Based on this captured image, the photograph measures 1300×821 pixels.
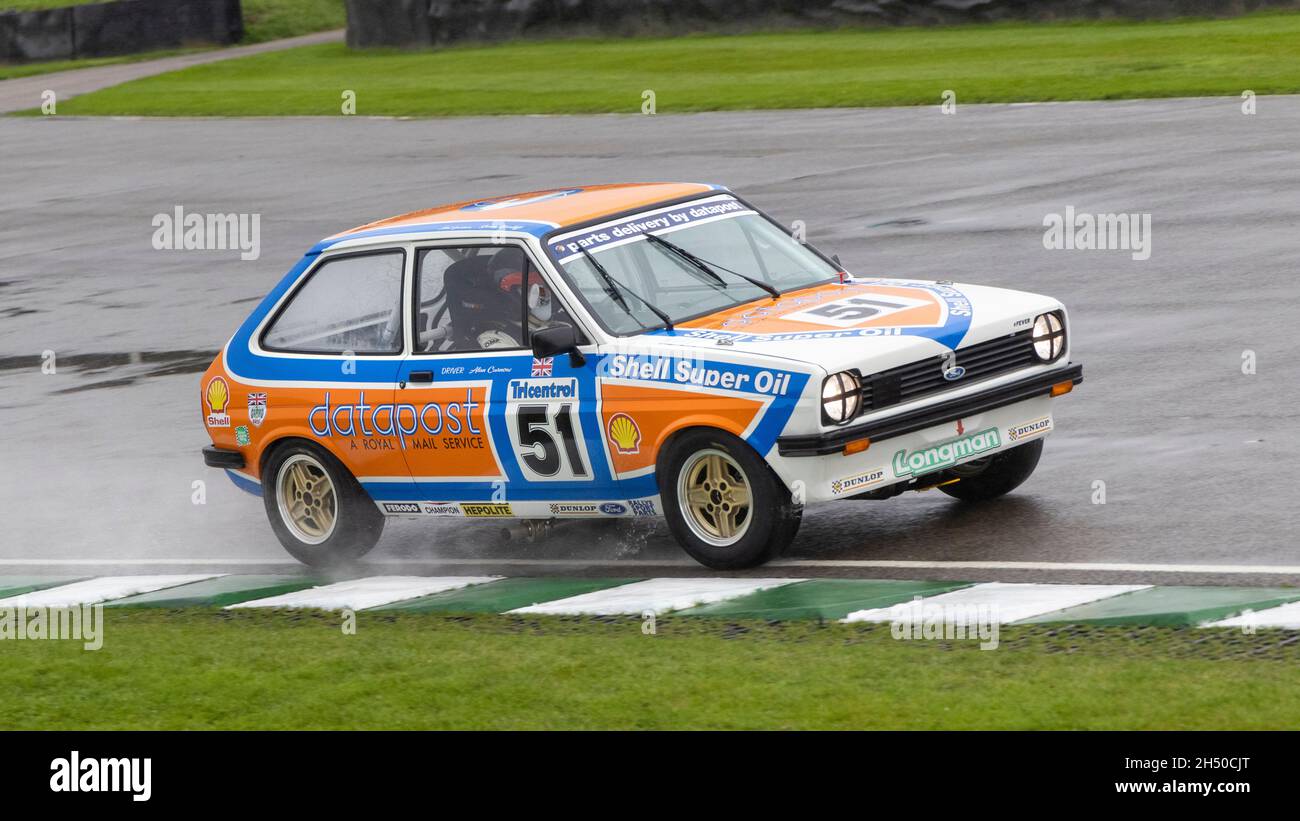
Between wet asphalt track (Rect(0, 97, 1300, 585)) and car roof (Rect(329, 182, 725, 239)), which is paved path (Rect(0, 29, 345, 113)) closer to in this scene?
wet asphalt track (Rect(0, 97, 1300, 585))

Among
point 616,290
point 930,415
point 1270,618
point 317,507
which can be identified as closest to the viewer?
point 1270,618

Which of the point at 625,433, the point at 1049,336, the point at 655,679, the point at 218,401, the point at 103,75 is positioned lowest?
the point at 655,679

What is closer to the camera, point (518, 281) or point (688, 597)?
point (688, 597)

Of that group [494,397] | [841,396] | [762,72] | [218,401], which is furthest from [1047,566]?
[762,72]

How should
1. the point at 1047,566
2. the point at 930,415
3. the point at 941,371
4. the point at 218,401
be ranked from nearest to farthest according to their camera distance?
1. the point at 1047,566
2. the point at 930,415
3. the point at 941,371
4. the point at 218,401

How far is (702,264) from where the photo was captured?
988 cm

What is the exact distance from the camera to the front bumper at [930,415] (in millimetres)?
8633

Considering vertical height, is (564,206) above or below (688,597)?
above

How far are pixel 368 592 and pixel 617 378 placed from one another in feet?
5.17

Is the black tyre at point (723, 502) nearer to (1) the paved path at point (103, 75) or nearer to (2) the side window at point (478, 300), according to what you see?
(2) the side window at point (478, 300)

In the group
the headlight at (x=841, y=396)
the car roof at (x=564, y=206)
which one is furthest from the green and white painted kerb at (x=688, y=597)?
the car roof at (x=564, y=206)

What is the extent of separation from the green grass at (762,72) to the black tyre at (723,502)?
17.9 metres

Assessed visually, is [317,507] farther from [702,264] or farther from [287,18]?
[287,18]

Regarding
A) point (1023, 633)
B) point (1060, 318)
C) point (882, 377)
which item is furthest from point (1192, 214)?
point (1023, 633)
